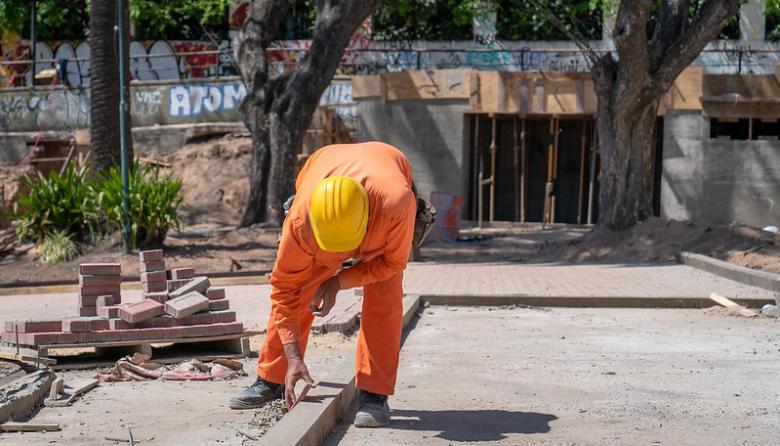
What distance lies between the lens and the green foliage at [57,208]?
17.1m

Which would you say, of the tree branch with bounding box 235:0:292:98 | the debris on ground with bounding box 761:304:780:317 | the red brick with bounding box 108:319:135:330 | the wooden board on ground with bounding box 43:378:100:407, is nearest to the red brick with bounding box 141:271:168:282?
the red brick with bounding box 108:319:135:330

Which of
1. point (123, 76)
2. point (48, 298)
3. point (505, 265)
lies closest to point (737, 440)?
point (48, 298)

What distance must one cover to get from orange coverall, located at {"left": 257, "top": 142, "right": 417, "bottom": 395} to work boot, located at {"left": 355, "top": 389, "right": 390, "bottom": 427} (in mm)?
68

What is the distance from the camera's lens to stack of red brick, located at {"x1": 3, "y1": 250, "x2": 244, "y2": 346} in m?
7.19

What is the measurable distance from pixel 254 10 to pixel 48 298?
30.8 ft

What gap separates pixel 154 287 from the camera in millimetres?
8094

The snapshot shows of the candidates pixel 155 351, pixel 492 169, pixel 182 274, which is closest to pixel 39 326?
pixel 155 351

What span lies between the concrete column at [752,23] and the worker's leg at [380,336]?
2745 cm

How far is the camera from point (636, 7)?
1622cm

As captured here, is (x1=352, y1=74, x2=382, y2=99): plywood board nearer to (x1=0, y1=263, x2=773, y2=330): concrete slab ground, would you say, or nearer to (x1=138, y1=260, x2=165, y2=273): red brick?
(x1=0, y1=263, x2=773, y2=330): concrete slab ground

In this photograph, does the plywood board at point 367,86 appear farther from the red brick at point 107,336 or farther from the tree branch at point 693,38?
the red brick at point 107,336

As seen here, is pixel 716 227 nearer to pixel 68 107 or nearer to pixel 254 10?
pixel 254 10

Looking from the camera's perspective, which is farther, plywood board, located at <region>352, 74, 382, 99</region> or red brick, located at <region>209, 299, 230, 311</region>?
plywood board, located at <region>352, 74, 382, 99</region>

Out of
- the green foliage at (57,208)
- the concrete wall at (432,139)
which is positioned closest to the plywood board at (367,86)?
the concrete wall at (432,139)
